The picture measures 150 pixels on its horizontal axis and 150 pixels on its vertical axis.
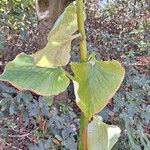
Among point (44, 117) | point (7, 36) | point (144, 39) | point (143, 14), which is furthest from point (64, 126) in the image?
point (143, 14)

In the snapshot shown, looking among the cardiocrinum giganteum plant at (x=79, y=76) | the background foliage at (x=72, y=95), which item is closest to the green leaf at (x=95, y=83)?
the cardiocrinum giganteum plant at (x=79, y=76)

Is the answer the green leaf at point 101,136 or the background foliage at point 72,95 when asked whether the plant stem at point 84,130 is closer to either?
the green leaf at point 101,136

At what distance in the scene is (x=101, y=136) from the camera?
0.74m

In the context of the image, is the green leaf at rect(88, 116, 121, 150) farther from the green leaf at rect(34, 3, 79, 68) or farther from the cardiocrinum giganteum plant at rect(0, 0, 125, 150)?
the green leaf at rect(34, 3, 79, 68)

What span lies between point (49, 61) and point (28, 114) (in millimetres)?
1448

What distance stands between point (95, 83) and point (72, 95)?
1812 millimetres

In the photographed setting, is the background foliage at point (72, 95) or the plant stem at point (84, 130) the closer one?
the plant stem at point (84, 130)

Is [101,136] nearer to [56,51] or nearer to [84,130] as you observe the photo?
[84,130]

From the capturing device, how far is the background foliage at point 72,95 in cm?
210

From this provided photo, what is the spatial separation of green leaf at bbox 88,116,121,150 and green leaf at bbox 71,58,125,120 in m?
0.04

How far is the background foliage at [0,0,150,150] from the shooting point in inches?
82.5

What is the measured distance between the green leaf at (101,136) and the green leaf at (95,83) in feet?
0.14

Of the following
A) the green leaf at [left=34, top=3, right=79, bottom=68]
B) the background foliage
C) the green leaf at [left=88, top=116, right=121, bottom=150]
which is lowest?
the background foliage

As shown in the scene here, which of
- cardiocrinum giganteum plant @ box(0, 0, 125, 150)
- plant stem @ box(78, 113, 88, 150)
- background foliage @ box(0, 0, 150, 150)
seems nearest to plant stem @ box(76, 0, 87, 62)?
cardiocrinum giganteum plant @ box(0, 0, 125, 150)
